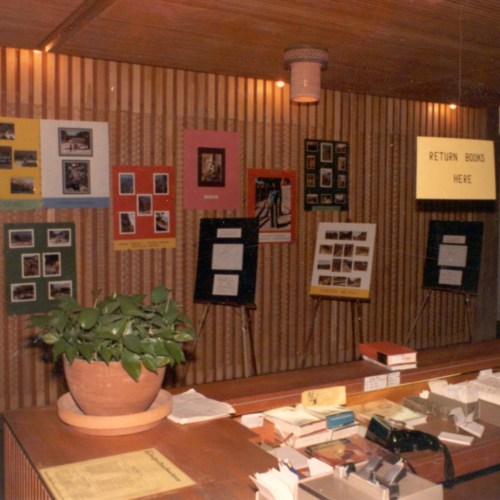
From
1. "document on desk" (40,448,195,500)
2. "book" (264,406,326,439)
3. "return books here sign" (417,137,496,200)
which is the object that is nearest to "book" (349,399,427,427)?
"book" (264,406,326,439)

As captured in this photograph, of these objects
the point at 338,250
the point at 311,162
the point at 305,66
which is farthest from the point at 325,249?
the point at 305,66

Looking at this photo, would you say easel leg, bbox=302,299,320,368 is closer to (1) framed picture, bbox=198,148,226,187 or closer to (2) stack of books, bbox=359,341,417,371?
(1) framed picture, bbox=198,148,226,187

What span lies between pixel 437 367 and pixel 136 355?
1554 mm

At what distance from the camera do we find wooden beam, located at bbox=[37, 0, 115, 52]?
379 cm

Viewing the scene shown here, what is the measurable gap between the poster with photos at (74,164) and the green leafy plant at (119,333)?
132 inches

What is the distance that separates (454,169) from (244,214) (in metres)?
3.37

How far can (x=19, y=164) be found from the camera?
199 inches

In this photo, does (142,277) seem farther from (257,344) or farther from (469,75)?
(469,75)

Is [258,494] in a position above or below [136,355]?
below

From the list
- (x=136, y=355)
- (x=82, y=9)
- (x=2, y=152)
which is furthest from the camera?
(x=2, y=152)

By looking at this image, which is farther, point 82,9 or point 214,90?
point 214,90

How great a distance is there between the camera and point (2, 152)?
4.98 meters

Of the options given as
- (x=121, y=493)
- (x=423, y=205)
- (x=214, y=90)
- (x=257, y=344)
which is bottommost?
(x=257, y=344)


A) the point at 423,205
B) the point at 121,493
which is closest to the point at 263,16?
the point at 121,493
